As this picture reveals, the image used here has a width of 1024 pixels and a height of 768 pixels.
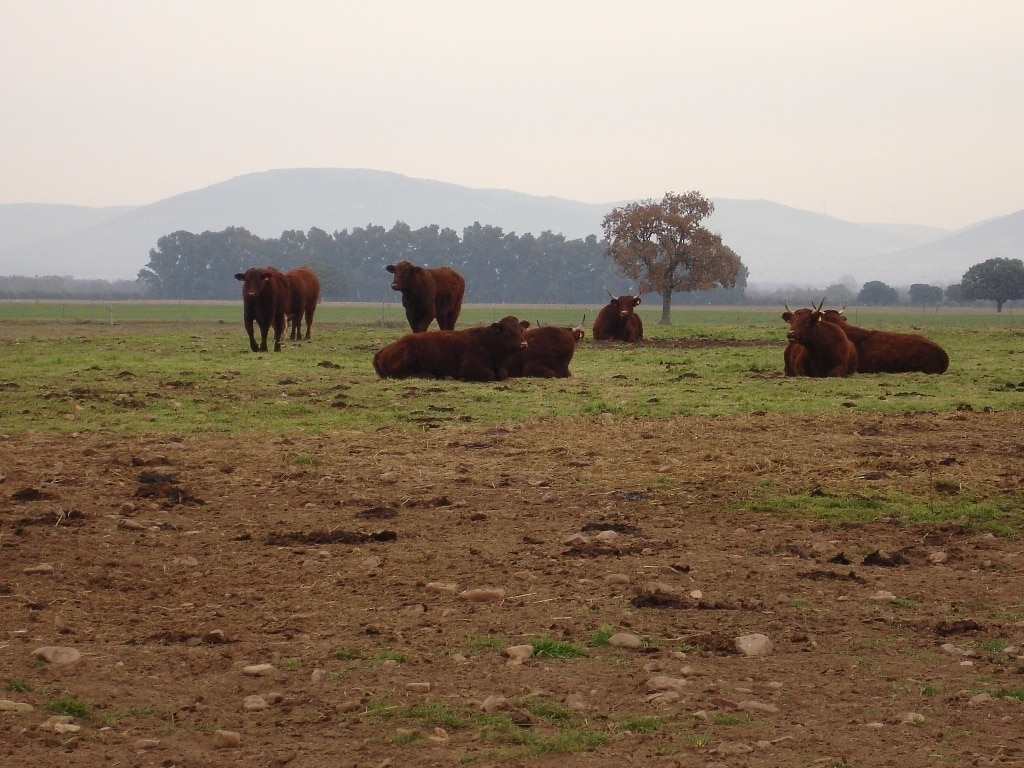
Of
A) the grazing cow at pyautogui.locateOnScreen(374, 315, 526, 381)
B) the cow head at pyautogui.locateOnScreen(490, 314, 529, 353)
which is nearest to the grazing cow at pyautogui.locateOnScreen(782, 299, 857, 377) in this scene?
the cow head at pyautogui.locateOnScreen(490, 314, 529, 353)

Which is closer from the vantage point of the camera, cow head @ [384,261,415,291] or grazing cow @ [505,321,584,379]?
grazing cow @ [505,321,584,379]

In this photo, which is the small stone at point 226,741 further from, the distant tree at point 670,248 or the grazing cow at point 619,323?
the distant tree at point 670,248

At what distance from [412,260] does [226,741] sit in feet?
433

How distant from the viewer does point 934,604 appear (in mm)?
6785

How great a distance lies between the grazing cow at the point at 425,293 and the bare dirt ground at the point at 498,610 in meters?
14.8

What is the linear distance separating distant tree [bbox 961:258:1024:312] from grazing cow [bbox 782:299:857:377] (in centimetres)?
8569

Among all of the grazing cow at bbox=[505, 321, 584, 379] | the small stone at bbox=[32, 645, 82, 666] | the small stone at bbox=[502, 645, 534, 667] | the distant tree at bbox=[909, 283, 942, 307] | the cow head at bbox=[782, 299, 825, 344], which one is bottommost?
the small stone at bbox=[32, 645, 82, 666]

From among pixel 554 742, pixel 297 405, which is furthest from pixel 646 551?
pixel 297 405

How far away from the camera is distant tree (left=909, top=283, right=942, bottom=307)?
461 ft

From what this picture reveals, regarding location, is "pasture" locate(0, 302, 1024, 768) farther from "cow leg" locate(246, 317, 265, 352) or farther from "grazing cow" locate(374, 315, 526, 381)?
A: "cow leg" locate(246, 317, 265, 352)

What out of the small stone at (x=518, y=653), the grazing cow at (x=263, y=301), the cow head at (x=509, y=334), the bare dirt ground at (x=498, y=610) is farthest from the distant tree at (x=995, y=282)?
the small stone at (x=518, y=653)

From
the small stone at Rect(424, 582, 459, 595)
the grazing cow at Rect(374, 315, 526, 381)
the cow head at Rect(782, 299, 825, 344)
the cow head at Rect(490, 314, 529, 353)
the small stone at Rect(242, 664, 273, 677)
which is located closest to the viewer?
the small stone at Rect(242, 664, 273, 677)

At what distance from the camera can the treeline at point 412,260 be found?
132125 mm

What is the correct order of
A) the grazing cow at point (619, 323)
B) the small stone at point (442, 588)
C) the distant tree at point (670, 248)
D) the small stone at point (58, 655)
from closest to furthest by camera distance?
the small stone at point (58, 655)
the small stone at point (442, 588)
the grazing cow at point (619, 323)
the distant tree at point (670, 248)
